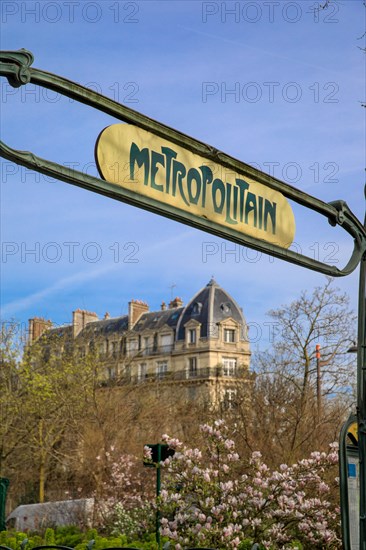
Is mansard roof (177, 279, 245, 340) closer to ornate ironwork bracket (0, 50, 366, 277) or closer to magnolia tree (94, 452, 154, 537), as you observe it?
magnolia tree (94, 452, 154, 537)

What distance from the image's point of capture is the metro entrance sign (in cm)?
387

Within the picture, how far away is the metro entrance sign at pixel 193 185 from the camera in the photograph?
387cm

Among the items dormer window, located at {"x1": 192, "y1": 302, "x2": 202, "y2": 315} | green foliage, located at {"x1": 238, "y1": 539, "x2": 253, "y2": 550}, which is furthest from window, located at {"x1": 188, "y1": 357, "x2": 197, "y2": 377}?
green foliage, located at {"x1": 238, "y1": 539, "x2": 253, "y2": 550}

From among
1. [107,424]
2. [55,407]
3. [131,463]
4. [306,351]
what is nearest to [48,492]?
[55,407]

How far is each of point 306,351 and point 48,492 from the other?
1081cm

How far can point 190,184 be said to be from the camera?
14.6 ft

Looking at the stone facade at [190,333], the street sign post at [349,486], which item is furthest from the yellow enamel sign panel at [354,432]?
the stone facade at [190,333]

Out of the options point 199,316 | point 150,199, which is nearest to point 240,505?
point 150,199

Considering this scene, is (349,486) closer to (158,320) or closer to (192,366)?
(192,366)

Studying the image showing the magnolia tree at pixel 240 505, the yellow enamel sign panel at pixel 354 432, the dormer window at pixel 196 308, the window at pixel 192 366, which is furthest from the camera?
the dormer window at pixel 196 308

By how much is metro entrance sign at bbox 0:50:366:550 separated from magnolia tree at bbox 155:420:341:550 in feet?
22.1

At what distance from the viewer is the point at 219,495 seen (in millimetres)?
12250

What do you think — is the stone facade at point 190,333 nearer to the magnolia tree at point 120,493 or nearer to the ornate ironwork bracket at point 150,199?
the magnolia tree at point 120,493

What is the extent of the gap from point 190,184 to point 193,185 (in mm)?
23
